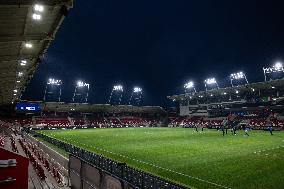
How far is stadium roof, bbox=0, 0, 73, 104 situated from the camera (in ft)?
37.2

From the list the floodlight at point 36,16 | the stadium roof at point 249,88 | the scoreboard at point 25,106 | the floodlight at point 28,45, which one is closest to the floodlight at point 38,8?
the floodlight at point 36,16

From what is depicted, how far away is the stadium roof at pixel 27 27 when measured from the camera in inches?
447

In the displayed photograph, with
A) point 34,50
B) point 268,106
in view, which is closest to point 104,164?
point 34,50

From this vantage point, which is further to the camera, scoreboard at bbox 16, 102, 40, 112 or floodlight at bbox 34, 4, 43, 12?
scoreboard at bbox 16, 102, 40, 112

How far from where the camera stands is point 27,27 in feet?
47.0

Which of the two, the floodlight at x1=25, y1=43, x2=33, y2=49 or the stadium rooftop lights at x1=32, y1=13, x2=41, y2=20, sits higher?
the stadium rooftop lights at x1=32, y1=13, x2=41, y2=20

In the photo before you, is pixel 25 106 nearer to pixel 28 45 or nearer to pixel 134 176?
pixel 28 45

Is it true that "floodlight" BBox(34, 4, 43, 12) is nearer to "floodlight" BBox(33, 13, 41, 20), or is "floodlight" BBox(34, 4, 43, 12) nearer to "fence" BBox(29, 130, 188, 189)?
"floodlight" BBox(33, 13, 41, 20)

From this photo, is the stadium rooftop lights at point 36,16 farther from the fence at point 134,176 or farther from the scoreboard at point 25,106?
the scoreboard at point 25,106

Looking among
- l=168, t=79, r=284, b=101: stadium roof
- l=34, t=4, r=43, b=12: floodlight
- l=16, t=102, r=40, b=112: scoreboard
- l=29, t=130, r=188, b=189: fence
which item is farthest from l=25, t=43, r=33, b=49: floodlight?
l=16, t=102, r=40, b=112: scoreboard

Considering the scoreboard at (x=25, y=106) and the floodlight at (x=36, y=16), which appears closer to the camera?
the floodlight at (x=36, y=16)

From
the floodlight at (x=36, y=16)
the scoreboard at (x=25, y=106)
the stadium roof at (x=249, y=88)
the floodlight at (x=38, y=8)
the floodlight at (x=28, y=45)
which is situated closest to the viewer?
the floodlight at (x=38, y=8)

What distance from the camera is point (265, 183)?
13938mm

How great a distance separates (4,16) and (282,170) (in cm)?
1734
